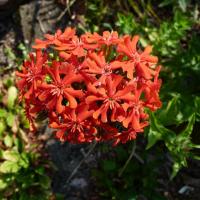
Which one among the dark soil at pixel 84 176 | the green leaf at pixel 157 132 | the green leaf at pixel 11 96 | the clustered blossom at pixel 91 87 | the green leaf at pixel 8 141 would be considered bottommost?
the dark soil at pixel 84 176

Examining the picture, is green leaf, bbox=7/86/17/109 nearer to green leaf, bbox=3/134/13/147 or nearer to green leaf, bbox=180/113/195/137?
green leaf, bbox=3/134/13/147

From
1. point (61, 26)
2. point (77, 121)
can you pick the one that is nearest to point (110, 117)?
point (77, 121)

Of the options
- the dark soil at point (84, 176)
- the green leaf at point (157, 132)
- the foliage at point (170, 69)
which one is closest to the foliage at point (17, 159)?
the dark soil at point (84, 176)

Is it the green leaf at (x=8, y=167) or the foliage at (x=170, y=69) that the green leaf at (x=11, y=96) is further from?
the foliage at (x=170, y=69)

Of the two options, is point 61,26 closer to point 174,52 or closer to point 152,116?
point 174,52

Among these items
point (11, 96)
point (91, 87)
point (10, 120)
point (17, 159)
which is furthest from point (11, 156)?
point (91, 87)

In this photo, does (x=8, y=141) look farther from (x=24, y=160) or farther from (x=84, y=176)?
(x=84, y=176)
